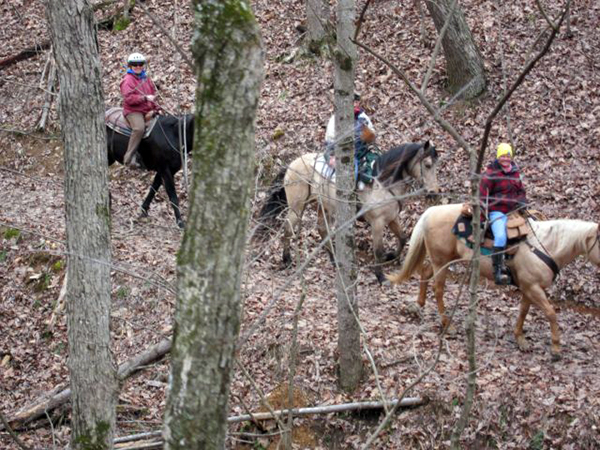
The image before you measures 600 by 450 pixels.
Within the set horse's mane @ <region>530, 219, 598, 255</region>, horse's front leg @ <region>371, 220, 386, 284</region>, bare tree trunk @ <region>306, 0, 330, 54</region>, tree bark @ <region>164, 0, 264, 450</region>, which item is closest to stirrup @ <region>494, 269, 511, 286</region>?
horse's mane @ <region>530, 219, 598, 255</region>

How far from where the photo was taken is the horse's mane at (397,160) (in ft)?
38.2

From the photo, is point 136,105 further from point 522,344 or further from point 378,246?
point 522,344

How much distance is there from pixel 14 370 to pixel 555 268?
8.46 m

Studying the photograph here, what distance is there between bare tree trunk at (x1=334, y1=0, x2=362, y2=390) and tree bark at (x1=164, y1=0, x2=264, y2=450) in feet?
13.3

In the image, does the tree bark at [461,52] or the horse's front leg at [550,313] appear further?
the tree bark at [461,52]

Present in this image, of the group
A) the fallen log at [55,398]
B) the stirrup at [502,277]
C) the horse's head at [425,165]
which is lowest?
the fallen log at [55,398]

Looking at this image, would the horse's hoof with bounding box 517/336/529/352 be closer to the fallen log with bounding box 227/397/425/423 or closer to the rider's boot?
the rider's boot

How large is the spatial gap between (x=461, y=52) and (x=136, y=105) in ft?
22.4

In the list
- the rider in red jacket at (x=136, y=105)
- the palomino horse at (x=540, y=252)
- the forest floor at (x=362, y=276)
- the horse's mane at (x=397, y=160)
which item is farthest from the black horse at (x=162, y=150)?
the palomino horse at (x=540, y=252)

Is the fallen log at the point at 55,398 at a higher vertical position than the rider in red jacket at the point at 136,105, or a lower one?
lower

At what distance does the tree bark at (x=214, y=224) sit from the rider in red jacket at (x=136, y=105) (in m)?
10.2

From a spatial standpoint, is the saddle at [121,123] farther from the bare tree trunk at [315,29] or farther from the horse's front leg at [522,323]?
the horse's front leg at [522,323]

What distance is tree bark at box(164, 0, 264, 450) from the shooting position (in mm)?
3834

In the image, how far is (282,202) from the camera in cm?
1319
